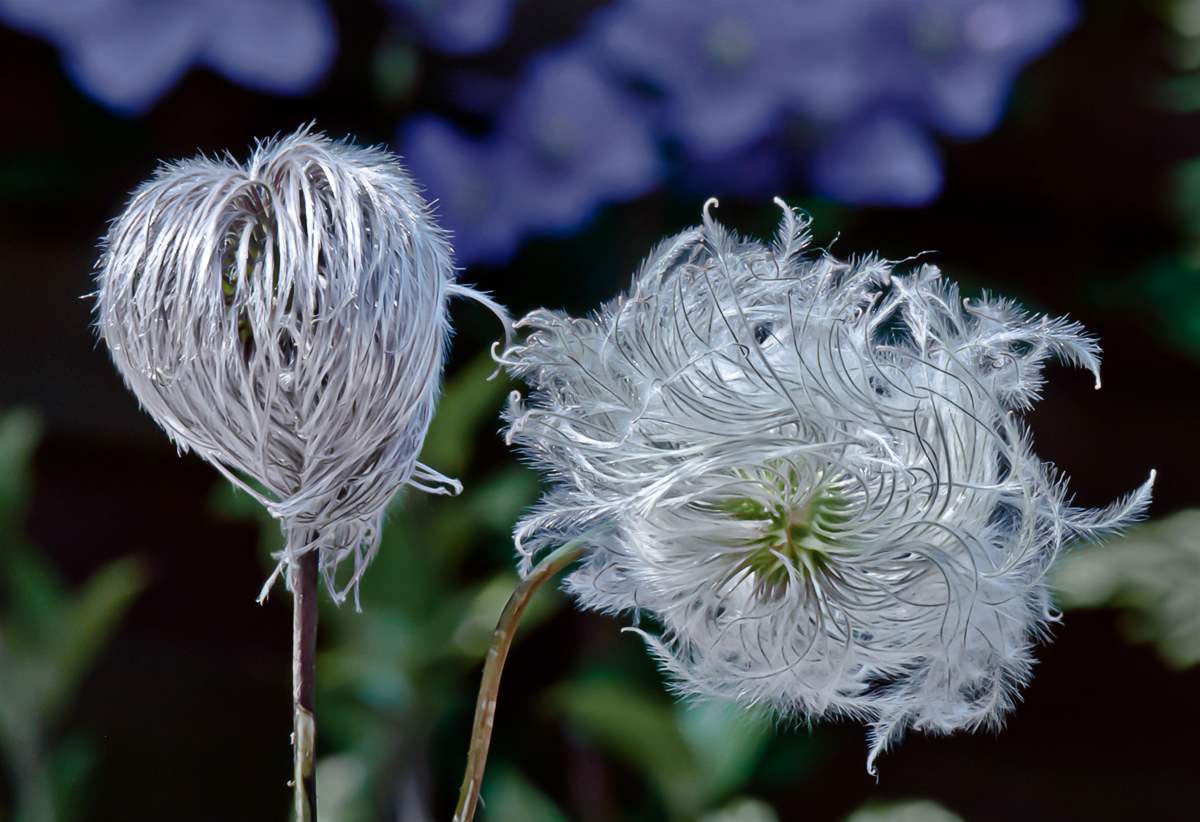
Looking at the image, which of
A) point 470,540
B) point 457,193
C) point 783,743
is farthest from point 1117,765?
point 457,193

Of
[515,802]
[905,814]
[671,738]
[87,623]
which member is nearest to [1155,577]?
[905,814]

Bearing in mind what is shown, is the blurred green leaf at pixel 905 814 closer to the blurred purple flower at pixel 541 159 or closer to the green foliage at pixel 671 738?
the green foliage at pixel 671 738

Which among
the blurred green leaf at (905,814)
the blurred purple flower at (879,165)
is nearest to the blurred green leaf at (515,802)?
the blurred green leaf at (905,814)

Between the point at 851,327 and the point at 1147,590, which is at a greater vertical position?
the point at 851,327

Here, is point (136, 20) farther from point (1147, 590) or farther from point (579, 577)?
point (1147, 590)

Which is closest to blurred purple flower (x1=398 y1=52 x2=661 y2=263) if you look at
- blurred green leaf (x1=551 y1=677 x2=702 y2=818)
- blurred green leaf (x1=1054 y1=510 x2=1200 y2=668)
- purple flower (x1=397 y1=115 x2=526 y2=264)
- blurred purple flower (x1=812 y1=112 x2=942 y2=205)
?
purple flower (x1=397 y1=115 x2=526 y2=264)

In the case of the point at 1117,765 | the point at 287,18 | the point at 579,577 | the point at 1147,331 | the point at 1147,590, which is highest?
the point at 287,18

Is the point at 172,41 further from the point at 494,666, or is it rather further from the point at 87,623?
the point at 494,666
